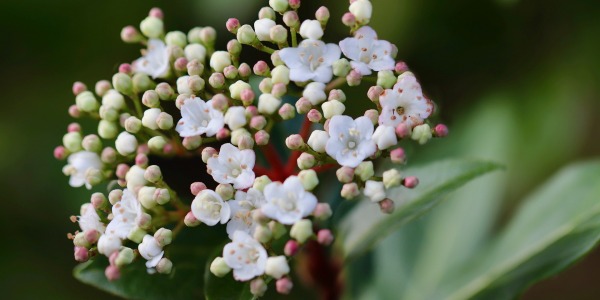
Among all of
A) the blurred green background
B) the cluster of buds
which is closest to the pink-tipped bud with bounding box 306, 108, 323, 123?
the cluster of buds

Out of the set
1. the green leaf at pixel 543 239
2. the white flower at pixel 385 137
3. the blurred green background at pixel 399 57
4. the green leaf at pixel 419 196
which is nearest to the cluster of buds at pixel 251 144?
the white flower at pixel 385 137

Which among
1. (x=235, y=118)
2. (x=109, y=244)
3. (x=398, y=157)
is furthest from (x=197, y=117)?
(x=398, y=157)

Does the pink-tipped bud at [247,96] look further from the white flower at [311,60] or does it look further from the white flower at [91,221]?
the white flower at [91,221]

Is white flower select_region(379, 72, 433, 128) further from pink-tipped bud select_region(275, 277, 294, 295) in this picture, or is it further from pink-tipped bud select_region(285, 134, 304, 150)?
pink-tipped bud select_region(275, 277, 294, 295)

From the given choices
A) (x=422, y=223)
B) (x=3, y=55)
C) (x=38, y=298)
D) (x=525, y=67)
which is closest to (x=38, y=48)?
(x=3, y=55)

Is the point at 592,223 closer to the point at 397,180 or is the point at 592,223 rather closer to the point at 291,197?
the point at 397,180

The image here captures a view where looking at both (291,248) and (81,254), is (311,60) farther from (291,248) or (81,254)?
(81,254)

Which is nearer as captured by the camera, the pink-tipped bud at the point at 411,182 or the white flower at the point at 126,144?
the pink-tipped bud at the point at 411,182
